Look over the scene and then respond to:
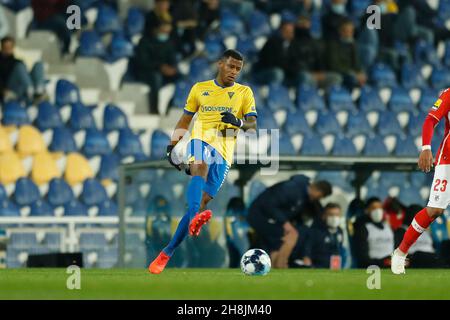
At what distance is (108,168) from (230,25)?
13.9 ft

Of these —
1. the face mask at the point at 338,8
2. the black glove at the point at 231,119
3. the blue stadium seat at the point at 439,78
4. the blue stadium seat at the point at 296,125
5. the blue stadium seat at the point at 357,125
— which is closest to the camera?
the black glove at the point at 231,119

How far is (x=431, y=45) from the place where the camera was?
75.9 ft

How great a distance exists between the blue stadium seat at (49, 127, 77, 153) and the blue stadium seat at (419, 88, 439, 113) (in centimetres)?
656

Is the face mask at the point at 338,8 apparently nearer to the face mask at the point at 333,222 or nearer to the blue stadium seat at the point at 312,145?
the blue stadium seat at the point at 312,145

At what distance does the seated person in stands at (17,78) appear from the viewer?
19375 mm

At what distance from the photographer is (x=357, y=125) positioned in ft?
68.6

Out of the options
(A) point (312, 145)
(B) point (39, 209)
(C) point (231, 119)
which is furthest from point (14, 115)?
(C) point (231, 119)

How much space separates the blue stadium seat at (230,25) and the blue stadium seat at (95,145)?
3527mm

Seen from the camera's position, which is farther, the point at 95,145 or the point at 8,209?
the point at 95,145

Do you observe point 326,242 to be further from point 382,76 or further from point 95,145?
point 382,76

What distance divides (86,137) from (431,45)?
738 cm

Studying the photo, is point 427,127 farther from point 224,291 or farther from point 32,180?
point 32,180

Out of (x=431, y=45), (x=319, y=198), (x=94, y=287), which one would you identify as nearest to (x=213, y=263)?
(x=319, y=198)

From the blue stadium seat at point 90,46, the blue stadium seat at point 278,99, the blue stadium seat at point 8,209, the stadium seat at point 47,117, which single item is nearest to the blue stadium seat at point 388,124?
the blue stadium seat at point 278,99
